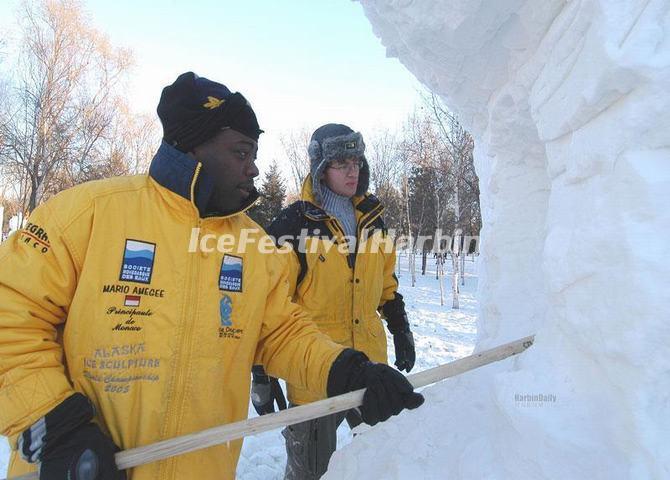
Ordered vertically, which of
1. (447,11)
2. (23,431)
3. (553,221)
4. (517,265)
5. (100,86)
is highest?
(100,86)

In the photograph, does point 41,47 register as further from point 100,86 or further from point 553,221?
point 553,221

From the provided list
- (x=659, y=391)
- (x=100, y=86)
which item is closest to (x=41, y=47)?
(x=100, y=86)

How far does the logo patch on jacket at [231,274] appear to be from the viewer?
1.47 meters

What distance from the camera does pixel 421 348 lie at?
6.32 m

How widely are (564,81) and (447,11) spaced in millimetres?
657

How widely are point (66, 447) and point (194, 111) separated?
991 millimetres

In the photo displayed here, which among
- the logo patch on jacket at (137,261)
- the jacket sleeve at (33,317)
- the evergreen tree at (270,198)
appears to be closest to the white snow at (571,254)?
the logo patch on jacket at (137,261)

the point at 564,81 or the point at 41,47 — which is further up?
the point at 41,47

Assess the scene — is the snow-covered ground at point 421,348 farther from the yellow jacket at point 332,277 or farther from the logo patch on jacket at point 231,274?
the logo patch on jacket at point 231,274

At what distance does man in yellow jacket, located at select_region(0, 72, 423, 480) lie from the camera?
1.15m

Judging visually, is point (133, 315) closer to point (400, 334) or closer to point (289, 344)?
point (289, 344)

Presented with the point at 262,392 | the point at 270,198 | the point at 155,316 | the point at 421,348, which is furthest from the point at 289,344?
the point at 270,198

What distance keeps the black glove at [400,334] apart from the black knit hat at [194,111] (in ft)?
5.43

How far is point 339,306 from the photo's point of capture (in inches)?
93.0
